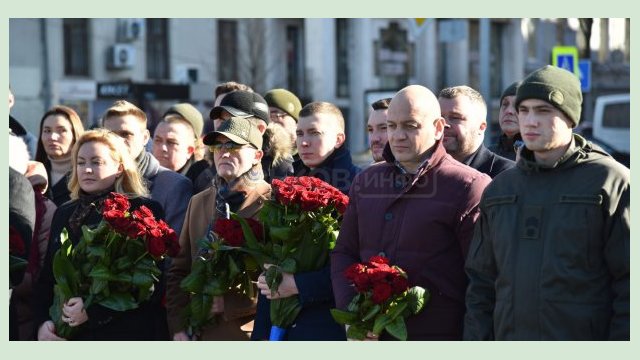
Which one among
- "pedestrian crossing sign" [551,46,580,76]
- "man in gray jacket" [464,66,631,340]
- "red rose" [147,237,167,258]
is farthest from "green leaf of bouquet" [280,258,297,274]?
"pedestrian crossing sign" [551,46,580,76]

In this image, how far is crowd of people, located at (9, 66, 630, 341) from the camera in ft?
14.0

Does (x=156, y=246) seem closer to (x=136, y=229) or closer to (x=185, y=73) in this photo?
(x=136, y=229)

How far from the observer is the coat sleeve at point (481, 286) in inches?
179

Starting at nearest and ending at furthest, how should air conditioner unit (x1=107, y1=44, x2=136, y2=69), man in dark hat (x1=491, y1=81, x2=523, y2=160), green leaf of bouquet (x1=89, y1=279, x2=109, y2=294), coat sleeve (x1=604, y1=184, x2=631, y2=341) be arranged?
coat sleeve (x1=604, y1=184, x2=631, y2=341)
green leaf of bouquet (x1=89, y1=279, x2=109, y2=294)
man in dark hat (x1=491, y1=81, x2=523, y2=160)
air conditioner unit (x1=107, y1=44, x2=136, y2=69)

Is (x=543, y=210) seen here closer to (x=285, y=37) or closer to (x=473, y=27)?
(x=285, y=37)

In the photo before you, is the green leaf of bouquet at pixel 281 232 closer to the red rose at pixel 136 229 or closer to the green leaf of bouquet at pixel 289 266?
the green leaf of bouquet at pixel 289 266

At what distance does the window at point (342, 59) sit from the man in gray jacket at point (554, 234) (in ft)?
118

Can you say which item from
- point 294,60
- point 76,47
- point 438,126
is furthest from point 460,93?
point 294,60

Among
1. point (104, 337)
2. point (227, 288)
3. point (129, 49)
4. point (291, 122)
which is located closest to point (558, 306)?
point (227, 288)

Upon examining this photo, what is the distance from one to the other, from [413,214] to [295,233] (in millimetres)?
772

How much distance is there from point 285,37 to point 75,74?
28.5 ft

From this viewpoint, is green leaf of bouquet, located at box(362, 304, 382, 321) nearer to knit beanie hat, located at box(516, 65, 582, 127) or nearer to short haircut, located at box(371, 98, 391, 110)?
knit beanie hat, located at box(516, 65, 582, 127)

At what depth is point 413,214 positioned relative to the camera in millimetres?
4887

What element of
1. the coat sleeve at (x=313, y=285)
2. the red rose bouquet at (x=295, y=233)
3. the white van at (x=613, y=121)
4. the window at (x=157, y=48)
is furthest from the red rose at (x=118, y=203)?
the window at (x=157, y=48)
